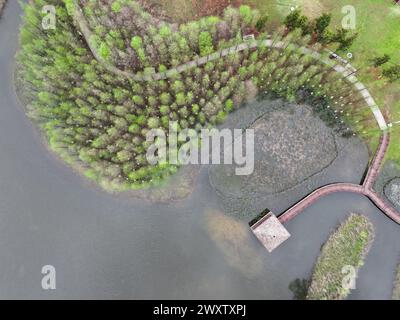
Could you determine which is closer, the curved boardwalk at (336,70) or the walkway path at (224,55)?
the curved boardwalk at (336,70)

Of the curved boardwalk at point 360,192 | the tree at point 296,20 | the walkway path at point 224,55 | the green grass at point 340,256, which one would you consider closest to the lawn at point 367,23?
the walkway path at point 224,55

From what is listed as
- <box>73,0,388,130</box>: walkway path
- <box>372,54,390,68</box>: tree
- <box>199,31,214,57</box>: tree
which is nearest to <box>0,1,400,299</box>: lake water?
<box>73,0,388,130</box>: walkway path

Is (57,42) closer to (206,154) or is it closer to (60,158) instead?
(60,158)

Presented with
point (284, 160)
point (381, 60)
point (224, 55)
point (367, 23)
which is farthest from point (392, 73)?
point (224, 55)

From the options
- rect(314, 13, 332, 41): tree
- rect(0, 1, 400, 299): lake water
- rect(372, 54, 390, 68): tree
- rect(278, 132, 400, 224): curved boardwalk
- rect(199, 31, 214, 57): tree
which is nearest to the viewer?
rect(314, 13, 332, 41): tree

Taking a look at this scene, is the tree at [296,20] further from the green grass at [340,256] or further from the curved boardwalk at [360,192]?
the green grass at [340,256]

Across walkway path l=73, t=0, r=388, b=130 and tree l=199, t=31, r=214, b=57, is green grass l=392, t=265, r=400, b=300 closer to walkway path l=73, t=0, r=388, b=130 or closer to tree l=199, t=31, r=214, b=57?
walkway path l=73, t=0, r=388, b=130

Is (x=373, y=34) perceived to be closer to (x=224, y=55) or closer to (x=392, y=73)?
(x=392, y=73)
